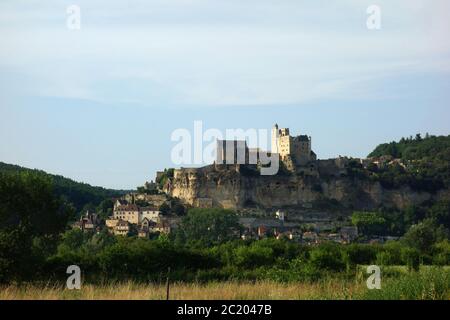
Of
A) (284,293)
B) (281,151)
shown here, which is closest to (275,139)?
(281,151)

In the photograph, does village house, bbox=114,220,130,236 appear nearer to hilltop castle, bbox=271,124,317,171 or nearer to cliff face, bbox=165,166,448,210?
cliff face, bbox=165,166,448,210

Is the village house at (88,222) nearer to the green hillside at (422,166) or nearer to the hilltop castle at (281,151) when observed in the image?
the hilltop castle at (281,151)

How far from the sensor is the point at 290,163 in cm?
7419

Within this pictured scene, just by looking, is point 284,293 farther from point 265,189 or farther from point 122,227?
point 265,189

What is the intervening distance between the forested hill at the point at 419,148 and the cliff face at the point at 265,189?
55.6 ft

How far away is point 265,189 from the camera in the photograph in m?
72.6

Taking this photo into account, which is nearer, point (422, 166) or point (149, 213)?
point (149, 213)

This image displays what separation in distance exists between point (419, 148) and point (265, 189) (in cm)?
3315

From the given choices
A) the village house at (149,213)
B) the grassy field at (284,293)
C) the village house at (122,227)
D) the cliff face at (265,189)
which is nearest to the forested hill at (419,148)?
the cliff face at (265,189)

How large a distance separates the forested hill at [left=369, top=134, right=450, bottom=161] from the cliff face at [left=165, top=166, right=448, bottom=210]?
1696 cm

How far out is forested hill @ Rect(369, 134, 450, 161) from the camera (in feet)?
300

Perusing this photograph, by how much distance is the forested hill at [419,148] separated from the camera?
A: 91312 mm
